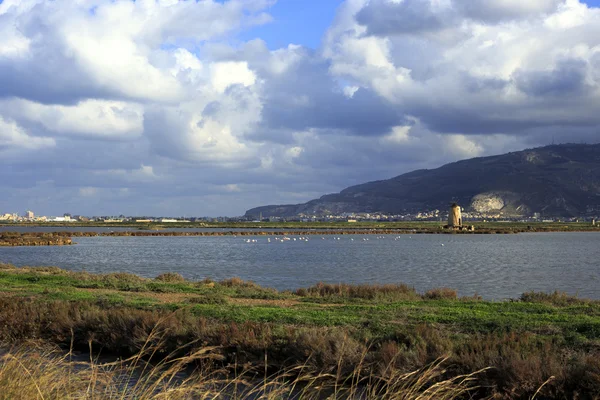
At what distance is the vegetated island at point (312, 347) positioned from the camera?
643cm

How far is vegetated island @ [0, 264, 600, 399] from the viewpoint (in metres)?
6.43

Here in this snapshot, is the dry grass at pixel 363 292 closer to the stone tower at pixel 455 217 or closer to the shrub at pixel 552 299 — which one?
the shrub at pixel 552 299

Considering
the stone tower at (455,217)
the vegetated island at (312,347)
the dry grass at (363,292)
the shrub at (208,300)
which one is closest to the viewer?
the vegetated island at (312,347)

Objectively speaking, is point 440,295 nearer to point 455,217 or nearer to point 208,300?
point 208,300

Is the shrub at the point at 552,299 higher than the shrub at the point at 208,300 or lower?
lower

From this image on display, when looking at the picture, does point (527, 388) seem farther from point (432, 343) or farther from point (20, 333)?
point (20, 333)

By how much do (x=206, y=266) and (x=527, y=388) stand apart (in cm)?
3546

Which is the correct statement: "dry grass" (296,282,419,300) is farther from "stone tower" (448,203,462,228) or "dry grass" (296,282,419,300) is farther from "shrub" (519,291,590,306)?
"stone tower" (448,203,462,228)

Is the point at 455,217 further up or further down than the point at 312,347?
further up

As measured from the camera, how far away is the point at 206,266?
42375mm

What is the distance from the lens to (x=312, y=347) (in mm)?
10203

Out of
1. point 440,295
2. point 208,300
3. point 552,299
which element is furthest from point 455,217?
point 208,300

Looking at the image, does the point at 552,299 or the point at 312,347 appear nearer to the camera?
the point at 312,347

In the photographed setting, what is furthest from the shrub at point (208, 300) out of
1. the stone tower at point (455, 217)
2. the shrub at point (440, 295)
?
the stone tower at point (455, 217)
